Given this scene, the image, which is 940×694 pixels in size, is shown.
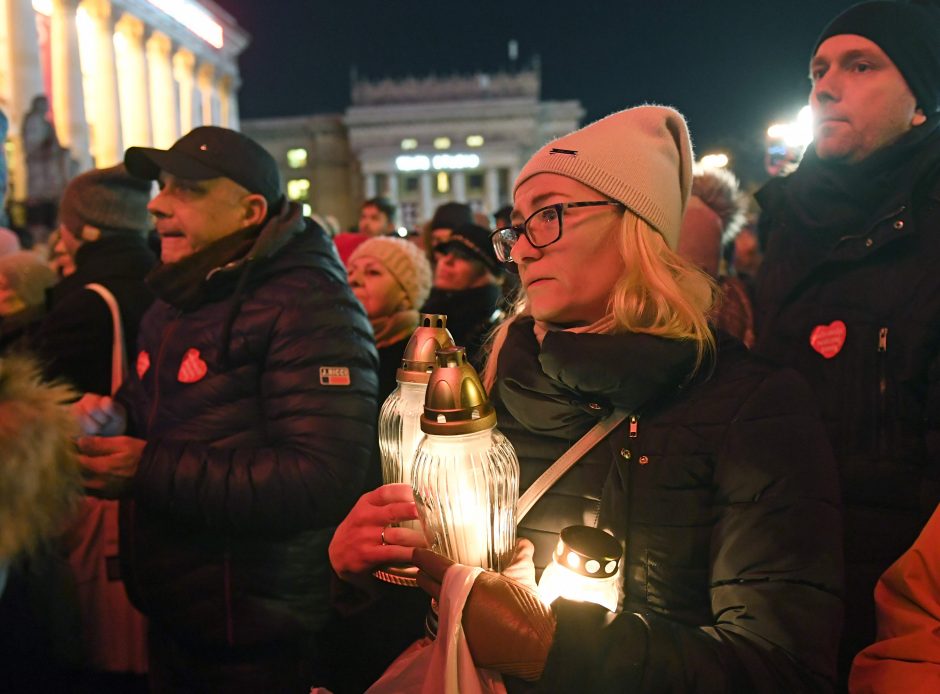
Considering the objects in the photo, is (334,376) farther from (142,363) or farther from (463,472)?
(463,472)

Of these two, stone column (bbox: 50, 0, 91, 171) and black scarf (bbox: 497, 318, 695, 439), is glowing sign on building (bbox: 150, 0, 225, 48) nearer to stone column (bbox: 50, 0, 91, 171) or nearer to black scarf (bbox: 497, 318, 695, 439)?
stone column (bbox: 50, 0, 91, 171)

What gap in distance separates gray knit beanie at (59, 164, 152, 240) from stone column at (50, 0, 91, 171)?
2848 centimetres

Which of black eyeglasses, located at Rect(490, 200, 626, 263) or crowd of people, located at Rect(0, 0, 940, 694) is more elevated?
black eyeglasses, located at Rect(490, 200, 626, 263)

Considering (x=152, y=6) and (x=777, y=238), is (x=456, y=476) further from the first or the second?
(x=152, y=6)

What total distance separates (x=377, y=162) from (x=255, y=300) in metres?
59.1

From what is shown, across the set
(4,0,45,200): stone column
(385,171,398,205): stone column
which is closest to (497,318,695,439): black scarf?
(4,0,45,200): stone column

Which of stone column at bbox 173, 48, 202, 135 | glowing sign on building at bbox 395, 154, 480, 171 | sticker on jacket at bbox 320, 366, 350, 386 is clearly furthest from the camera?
glowing sign on building at bbox 395, 154, 480, 171

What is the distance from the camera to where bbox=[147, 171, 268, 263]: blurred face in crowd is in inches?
89.6

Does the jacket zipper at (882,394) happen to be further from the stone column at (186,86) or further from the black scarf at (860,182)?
the stone column at (186,86)

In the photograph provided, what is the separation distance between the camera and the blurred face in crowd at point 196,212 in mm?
2275

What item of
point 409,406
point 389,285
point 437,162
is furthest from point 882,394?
point 437,162

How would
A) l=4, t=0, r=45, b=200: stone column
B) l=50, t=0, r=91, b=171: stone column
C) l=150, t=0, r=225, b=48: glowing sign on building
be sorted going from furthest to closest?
l=150, t=0, r=225, b=48: glowing sign on building < l=50, t=0, r=91, b=171: stone column < l=4, t=0, r=45, b=200: stone column

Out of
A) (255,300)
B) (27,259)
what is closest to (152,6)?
(27,259)

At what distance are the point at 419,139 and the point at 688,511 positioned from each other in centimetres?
6087
